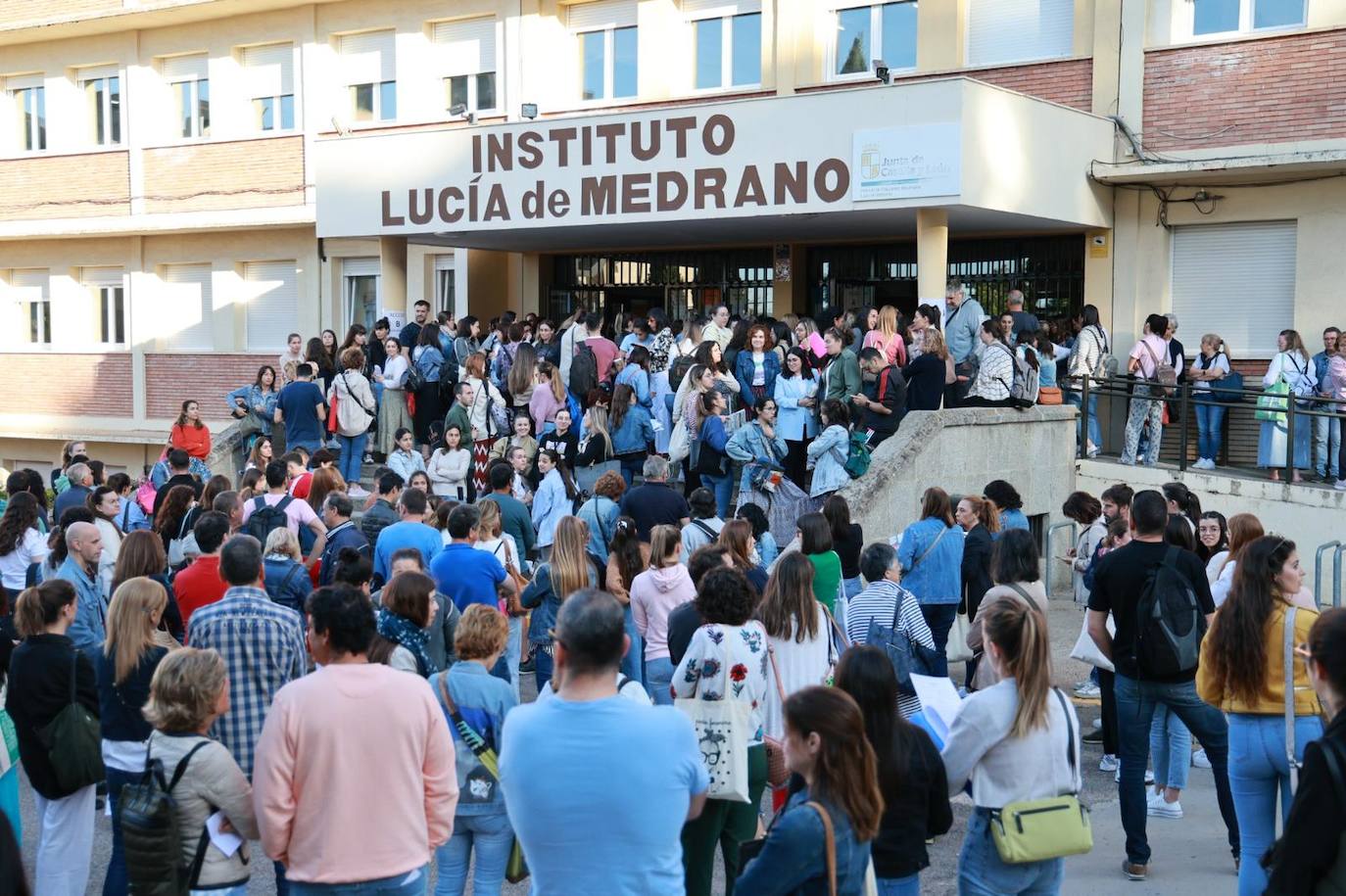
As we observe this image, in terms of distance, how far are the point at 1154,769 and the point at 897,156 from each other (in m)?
8.40

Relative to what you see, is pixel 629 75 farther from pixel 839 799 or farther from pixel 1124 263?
pixel 839 799

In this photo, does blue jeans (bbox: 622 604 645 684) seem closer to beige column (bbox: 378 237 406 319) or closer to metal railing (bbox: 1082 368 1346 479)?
metal railing (bbox: 1082 368 1346 479)

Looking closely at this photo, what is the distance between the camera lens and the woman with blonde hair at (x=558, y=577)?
306 inches

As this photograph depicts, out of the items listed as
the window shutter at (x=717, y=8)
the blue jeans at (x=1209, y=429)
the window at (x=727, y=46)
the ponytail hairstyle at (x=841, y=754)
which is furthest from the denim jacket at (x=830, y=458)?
the window shutter at (x=717, y=8)

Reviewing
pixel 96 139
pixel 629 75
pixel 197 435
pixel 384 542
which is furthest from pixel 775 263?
pixel 96 139

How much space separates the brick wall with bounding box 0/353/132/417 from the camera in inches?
971


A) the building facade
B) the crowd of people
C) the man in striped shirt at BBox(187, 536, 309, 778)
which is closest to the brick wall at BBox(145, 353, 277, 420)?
the building facade

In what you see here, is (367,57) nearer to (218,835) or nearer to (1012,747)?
(218,835)

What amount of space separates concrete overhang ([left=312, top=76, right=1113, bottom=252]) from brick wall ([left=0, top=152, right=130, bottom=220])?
777 centimetres

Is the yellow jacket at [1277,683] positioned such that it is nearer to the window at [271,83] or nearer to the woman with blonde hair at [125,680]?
the woman with blonde hair at [125,680]

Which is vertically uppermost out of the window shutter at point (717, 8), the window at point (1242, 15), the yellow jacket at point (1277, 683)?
the window shutter at point (717, 8)

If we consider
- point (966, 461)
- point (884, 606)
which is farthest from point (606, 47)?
point (884, 606)

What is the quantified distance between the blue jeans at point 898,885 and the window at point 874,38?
15146 millimetres

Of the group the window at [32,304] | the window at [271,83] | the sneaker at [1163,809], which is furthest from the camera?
the window at [32,304]
